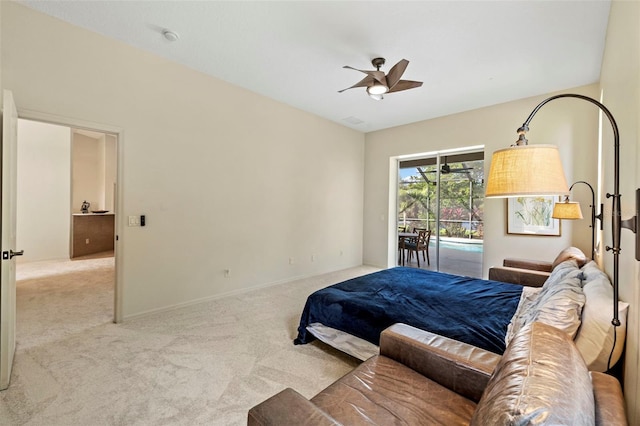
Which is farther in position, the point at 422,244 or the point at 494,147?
the point at 422,244

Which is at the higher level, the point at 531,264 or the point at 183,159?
the point at 183,159

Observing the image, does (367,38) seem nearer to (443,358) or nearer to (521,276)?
(443,358)

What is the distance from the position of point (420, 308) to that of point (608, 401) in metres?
1.37

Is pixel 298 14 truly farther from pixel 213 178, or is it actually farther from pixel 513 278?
pixel 513 278

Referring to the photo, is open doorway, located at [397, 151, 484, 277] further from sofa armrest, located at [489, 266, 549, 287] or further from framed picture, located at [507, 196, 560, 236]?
sofa armrest, located at [489, 266, 549, 287]

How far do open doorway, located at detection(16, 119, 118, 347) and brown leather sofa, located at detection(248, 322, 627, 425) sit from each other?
3.05 meters

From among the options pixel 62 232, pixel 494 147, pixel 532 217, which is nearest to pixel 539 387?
pixel 532 217

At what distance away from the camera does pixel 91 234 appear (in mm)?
6777

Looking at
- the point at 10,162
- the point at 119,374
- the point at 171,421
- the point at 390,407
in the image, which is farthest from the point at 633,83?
the point at 10,162

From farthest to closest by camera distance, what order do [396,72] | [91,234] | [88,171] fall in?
[88,171]
[91,234]
[396,72]

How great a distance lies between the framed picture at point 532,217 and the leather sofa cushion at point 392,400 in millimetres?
3914

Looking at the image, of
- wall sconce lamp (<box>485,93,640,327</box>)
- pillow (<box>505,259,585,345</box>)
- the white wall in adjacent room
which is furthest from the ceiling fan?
the white wall in adjacent room

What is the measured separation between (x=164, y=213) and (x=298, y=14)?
2.68m

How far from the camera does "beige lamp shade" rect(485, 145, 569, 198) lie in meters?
1.17
